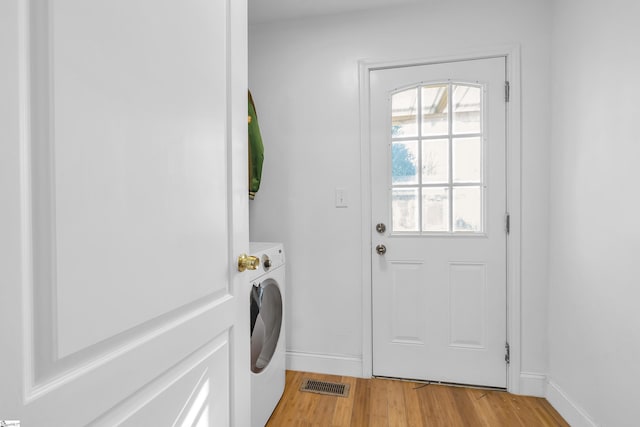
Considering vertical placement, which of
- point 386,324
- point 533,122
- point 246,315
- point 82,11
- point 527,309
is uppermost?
point 533,122

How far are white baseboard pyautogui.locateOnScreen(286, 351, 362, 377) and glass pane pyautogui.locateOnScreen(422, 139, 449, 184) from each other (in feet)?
4.21

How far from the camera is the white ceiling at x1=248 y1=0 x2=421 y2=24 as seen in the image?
2035 mm

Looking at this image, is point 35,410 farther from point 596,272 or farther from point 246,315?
point 596,272

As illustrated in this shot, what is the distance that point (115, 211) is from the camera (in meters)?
0.52

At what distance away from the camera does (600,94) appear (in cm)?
148

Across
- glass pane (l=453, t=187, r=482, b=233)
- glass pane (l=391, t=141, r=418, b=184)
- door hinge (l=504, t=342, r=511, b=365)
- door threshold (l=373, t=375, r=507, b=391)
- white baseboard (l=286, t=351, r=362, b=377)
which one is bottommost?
door threshold (l=373, t=375, r=507, b=391)

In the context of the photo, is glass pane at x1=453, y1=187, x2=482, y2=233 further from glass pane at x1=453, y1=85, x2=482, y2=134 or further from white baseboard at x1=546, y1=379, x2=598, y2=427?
white baseboard at x1=546, y1=379, x2=598, y2=427

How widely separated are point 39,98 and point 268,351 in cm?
156

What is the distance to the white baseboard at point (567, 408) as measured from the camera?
1539 mm

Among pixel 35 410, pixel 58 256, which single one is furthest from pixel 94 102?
pixel 35 410

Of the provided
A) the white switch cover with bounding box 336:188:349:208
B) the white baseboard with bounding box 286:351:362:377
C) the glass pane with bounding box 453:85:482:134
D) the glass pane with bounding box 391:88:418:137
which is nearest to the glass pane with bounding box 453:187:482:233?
the glass pane with bounding box 453:85:482:134

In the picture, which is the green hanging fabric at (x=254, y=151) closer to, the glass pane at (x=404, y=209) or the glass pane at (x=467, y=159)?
the glass pane at (x=404, y=209)

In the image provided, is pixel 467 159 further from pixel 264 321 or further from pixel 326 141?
pixel 264 321

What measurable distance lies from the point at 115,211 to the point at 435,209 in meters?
1.86
